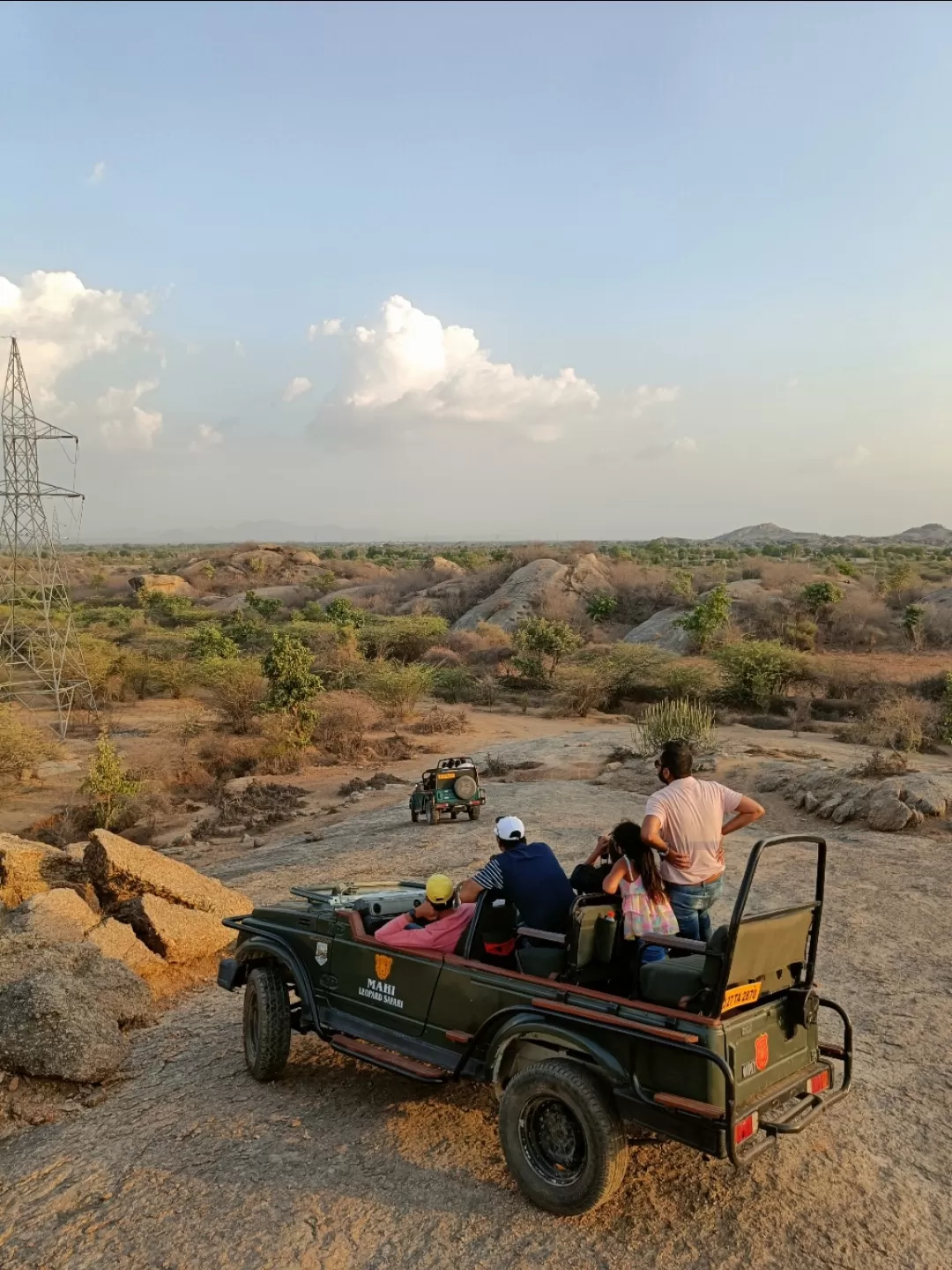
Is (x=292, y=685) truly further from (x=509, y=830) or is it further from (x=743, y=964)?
(x=743, y=964)

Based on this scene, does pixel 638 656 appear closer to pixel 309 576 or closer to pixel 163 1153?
pixel 163 1153

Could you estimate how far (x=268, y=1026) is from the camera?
505cm

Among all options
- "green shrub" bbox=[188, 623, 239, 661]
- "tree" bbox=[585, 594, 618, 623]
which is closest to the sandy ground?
"green shrub" bbox=[188, 623, 239, 661]

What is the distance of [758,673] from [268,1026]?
19.4m

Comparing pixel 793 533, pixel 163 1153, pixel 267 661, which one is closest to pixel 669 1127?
pixel 163 1153

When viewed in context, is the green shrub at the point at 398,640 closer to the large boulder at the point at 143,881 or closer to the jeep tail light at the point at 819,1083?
the large boulder at the point at 143,881

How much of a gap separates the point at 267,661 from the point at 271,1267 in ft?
51.4

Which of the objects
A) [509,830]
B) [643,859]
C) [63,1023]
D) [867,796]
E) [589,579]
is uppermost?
[589,579]

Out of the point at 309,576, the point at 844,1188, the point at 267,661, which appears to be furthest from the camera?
the point at 309,576

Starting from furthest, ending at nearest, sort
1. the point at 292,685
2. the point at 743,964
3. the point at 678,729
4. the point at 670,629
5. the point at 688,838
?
the point at 670,629
the point at 292,685
the point at 678,729
the point at 688,838
the point at 743,964

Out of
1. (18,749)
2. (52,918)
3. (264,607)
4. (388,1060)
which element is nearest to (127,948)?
(52,918)

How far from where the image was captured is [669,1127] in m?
3.53

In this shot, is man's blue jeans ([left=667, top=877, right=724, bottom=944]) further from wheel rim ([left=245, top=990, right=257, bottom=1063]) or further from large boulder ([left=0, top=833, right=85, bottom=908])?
large boulder ([left=0, top=833, right=85, bottom=908])

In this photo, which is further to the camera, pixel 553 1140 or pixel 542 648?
pixel 542 648
